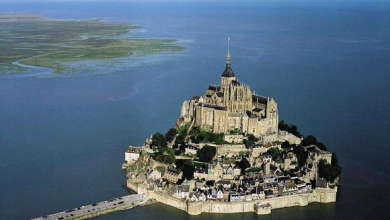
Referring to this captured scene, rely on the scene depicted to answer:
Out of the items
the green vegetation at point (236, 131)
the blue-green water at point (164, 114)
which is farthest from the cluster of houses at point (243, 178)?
the green vegetation at point (236, 131)

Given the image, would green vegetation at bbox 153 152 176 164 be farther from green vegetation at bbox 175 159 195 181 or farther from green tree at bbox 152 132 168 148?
green tree at bbox 152 132 168 148

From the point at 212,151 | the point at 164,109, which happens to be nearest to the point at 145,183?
the point at 212,151

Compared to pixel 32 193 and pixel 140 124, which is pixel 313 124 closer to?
pixel 140 124

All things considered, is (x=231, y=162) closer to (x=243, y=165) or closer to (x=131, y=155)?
(x=243, y=165)

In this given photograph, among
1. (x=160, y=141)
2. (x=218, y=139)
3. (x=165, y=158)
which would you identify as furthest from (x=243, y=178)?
(x=160, y=141)

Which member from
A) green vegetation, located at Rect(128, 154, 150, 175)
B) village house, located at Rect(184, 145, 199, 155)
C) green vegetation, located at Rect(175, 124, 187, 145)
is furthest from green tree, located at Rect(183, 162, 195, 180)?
green vegetation, located at Rect(128, 154, 150, 175)
